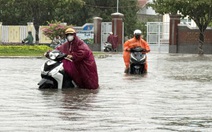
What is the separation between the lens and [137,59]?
56.6 ft

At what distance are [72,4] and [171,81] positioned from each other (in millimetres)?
36961

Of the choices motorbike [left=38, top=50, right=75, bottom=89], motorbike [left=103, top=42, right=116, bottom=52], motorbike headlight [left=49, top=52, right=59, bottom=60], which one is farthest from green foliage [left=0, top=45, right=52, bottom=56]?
motorbike headlight [left=49, top=52, right=59, bottom=60]

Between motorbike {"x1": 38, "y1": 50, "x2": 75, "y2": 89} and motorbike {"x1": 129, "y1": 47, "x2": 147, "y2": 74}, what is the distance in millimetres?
5162

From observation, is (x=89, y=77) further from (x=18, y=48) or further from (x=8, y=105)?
(x=18, y=48)

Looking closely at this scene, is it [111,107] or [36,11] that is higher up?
[36,11]

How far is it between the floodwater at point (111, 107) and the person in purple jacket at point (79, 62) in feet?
0.93

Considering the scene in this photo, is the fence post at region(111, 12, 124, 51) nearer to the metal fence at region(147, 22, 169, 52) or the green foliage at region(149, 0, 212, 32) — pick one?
the metal fence at region(147, 22, 169, 52)

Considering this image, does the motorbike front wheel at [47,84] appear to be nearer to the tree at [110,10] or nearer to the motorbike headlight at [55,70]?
the motorbike headlight at [55,70]

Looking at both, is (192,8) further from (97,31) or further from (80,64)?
(80,64)

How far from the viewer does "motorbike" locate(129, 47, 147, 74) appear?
1711 cm

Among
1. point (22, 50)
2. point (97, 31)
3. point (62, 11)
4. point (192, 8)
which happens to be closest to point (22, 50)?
point (22, 50)

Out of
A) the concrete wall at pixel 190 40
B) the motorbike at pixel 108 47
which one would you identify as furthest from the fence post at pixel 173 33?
the motorbike at pixel 108 47

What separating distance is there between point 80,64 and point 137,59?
5.25 meters

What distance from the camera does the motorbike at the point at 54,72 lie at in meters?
11.9
